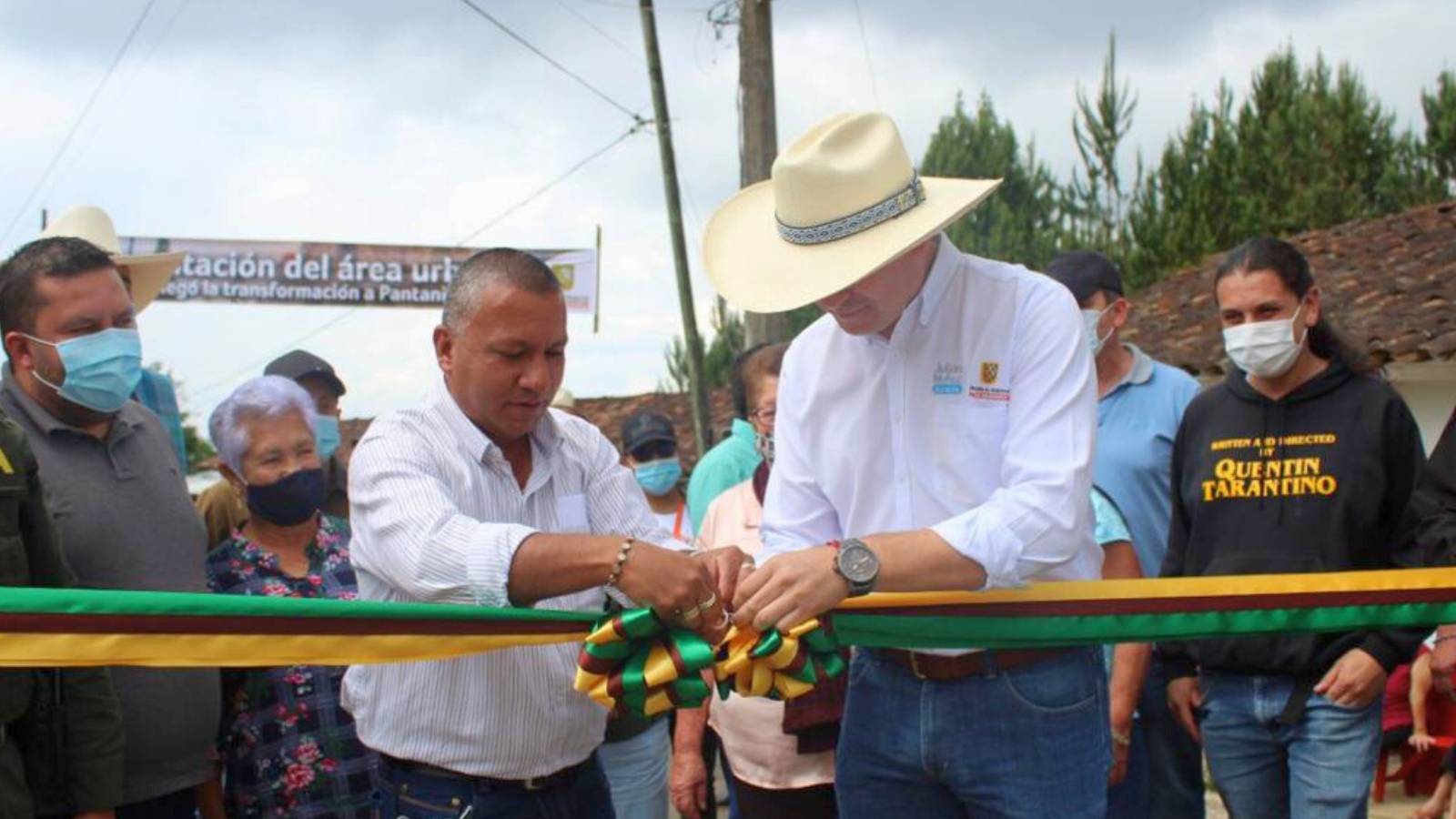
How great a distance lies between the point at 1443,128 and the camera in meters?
32.2

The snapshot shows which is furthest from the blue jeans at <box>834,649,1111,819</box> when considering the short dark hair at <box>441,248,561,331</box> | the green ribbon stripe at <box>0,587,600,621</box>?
the short dark hair at <box>441,248,561,331</box>

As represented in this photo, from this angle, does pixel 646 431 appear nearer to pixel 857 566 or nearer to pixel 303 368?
pixel 303 368

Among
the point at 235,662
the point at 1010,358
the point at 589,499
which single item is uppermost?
the point at 1010,358

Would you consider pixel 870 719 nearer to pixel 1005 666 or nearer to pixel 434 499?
pixel 1005 666

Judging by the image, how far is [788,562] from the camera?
2.65m

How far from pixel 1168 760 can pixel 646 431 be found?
3359 mm

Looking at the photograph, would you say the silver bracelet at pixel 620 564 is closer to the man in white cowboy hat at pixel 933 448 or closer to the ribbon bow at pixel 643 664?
the ribbon bow at pixel 643 664

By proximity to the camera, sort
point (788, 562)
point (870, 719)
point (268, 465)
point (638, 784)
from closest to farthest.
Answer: point (788, 562)
point (870, 719)
point (268, 465)
point (638, 784)

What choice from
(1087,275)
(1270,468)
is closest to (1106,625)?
(1270,468)

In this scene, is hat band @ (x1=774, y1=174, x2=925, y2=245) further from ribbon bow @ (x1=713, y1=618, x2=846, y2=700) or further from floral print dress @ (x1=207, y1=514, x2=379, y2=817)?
floral print dress @ (x1=207, y1=514, x2=379, y2=817)

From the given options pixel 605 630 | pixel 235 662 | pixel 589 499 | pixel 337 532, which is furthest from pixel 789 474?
pixel 337 532

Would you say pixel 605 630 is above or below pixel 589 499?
below

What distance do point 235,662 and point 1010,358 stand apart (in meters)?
1.58

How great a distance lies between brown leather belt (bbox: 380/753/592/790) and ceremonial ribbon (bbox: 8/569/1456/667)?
0.33m
